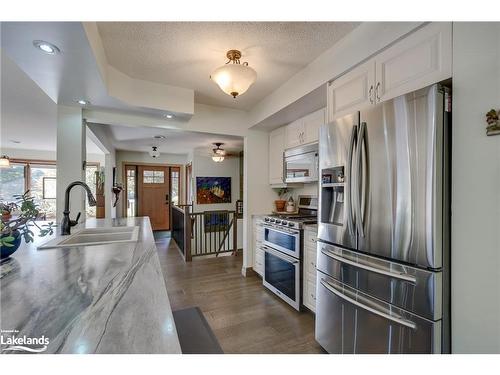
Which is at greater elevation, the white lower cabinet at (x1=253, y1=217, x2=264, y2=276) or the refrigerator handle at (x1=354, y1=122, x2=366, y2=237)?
the refrigerator handle at (x1=354, y1=122, x2=366, y2=237)

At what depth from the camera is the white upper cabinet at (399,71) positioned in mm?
1262

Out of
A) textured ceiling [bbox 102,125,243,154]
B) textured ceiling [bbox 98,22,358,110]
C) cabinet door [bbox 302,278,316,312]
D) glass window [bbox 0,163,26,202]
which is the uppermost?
textured ceiling [bbox 98,22,358,110]

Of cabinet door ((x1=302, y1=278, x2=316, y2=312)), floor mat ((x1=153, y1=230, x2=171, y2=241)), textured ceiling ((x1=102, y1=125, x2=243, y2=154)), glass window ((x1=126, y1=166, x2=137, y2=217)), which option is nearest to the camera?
cabinet door ((x1=302, y1=278, x2=316, y2=312))

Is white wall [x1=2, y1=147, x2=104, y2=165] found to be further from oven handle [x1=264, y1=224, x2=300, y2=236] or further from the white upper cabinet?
the white upper cabinet

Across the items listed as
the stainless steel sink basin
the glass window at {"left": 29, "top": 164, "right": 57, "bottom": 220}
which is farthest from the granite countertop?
the glass window at {"left": 29, "top": 164, "right": 57, "bottom": 220}

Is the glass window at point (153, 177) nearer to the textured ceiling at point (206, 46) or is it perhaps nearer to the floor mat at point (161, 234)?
the floor mat at point (161, 234)

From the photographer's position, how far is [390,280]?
135cm

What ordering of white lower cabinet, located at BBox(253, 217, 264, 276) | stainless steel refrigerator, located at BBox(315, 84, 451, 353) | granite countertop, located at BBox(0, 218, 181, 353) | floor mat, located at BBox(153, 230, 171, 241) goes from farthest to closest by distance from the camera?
floor mat, located at BBox(153, 230, 171, 241), white lower cabinet, located at BBox(253, 217, 264, 276), stainless steel refrigerator, located at BBox(315, 84, 451, 353), granite countertop, located at BBox(0, 218, 181, 353)

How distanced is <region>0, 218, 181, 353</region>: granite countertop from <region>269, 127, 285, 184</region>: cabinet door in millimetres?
2494

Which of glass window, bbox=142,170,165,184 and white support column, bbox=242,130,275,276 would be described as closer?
white support column, bbox=242,130,275,276

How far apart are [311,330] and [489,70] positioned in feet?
7.23

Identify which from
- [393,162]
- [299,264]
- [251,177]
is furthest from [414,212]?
[251,177]

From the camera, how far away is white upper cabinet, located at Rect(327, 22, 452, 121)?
1262 millimetres

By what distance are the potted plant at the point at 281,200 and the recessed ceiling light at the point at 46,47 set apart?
2899mm
